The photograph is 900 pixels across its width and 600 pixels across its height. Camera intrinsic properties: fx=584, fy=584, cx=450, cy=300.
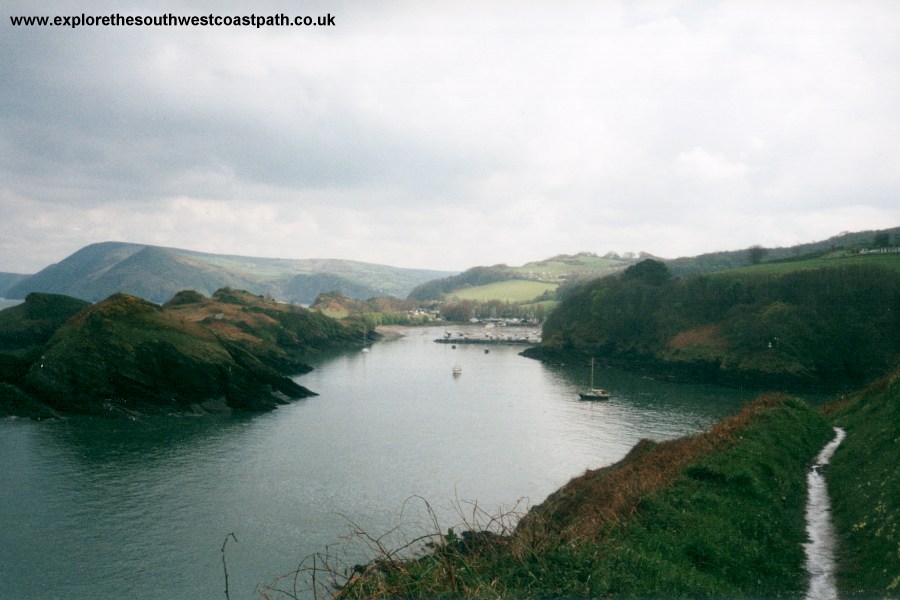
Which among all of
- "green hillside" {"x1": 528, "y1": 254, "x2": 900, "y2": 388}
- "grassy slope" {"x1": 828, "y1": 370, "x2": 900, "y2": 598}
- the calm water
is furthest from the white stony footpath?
"green hillside" {"x1": 528, "y1": 254, "x2": 900, "y2": 388}

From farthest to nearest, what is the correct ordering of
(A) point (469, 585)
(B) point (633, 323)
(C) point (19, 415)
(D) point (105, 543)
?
(B) point (633, 323) → (C) point (19, 415) → (D) point (105, 543) → (A) point (469, 585)

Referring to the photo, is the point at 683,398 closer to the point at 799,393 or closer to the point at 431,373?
the point at 799,393

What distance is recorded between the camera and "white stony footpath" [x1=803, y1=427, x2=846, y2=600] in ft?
38.6

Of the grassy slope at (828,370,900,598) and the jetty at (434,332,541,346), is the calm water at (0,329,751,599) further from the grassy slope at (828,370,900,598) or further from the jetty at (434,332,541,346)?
the jetty at (434,332,541,346)

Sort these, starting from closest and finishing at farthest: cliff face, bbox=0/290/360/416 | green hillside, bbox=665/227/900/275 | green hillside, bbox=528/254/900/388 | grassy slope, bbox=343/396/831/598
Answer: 1. grassy slope, bbox=343/396/831/598
2. cliff face, bbox=0/290/360/416
3. green hillside, bbox=528/254/900/388
4. green hillside, bbox=665/227/900/275

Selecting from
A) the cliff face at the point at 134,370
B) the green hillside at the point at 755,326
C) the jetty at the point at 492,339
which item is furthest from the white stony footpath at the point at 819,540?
the jetty at the point at 492,339

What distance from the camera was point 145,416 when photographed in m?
51.7

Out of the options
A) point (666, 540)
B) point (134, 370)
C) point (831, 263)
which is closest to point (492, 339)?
point (831, 263)

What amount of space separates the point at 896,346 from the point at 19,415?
98516mm

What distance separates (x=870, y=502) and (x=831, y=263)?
310 feet

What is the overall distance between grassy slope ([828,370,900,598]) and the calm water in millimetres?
12083

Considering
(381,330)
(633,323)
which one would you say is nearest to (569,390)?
(633,323)

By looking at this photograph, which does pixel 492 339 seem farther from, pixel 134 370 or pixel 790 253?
pixel 134 370

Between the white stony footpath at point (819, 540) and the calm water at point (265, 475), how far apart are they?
11166mm
